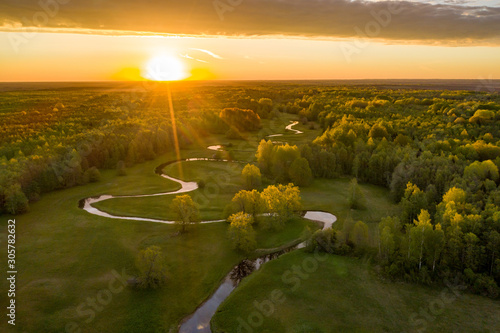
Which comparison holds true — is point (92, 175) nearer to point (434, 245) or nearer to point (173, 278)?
point (173, 278)

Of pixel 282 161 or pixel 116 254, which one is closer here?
pixel 116 254

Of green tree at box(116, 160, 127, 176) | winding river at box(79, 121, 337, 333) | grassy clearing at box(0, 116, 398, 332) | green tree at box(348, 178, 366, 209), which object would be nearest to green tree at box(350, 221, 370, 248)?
winding river at box(79, 121, 337, 333)

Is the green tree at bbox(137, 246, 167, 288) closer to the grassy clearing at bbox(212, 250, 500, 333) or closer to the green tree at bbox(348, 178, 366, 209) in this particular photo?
the grassy clearing at bbox(212, 250, 500, 333)

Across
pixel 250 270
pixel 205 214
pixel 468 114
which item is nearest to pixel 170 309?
pixel 250 270

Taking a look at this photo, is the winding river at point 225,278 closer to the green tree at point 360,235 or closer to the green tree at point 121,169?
the green tree at point 360,235

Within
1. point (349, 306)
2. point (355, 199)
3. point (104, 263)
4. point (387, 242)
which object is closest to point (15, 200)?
point (104, 263)

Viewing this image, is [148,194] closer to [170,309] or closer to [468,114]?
[170,309]

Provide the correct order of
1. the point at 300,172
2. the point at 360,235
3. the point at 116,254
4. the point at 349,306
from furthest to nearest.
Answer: the point at 300,172, the point at 116,254, the point at 360,235, the point at 349,306

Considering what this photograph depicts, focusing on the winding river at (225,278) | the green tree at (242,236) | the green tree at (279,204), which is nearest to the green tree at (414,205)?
the winding river at (225,278)
